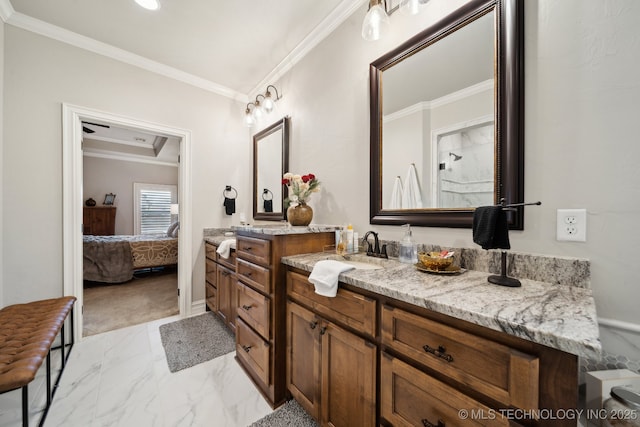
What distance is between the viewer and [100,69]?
2.31 metres

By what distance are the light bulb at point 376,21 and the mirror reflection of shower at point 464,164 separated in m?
0.66

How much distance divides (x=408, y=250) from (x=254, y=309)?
42.1 inches

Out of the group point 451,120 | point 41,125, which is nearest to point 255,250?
point 451,120

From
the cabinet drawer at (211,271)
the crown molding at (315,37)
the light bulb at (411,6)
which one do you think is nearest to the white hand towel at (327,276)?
the light bulb at (411,6)

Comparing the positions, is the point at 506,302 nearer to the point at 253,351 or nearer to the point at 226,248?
the point at 253,351

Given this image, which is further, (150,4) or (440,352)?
(150,4)

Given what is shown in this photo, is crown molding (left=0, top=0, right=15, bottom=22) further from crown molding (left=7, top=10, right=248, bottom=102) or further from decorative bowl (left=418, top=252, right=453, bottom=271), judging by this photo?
decorative bowl (left=418, top=252, right=453, bottom=271)

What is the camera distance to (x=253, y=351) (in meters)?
1.62

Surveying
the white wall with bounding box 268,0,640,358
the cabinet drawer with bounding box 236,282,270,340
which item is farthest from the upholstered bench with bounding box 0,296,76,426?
the white wall with bounding box 268,0,640,358

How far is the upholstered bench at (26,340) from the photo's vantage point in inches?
39.6

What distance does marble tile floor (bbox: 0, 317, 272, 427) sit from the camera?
138cm

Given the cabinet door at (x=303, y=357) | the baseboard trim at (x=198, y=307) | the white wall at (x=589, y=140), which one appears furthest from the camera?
the baseboard trim at (x=198, y=307)

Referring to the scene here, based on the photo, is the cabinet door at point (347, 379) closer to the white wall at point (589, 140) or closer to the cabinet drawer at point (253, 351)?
the cabinet drawer at point (253, 351)

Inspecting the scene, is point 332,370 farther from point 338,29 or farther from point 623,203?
point 338,29
